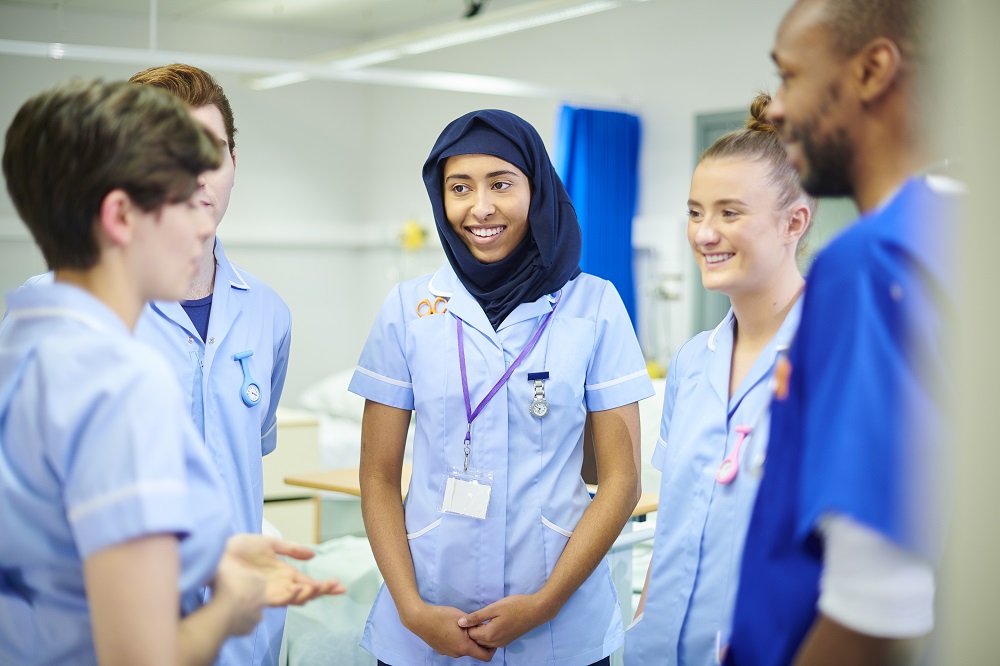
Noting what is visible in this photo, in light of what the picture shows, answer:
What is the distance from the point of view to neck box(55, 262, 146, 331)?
1.08 m

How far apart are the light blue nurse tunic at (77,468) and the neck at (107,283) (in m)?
0.02

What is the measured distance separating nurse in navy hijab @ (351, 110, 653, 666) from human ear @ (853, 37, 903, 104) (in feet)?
3.41

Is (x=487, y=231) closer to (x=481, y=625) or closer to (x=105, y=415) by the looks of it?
(x=481, y=625)

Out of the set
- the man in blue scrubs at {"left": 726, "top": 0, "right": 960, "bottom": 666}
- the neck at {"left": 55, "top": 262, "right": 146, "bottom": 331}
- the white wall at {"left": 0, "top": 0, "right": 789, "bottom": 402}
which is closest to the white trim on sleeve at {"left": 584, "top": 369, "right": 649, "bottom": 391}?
the man in blue scrubs at {"left": 726, "top": 0, "right": 960, "bottom": 666}

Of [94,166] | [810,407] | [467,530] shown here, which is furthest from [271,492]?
[810,407]

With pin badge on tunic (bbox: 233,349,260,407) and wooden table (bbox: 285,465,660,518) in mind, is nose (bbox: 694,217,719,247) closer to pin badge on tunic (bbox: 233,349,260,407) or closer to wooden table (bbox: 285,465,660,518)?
pin badge on tunic (bbox: 233,349,260,407)

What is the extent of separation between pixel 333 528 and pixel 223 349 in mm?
2430

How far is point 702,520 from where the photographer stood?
1.63m

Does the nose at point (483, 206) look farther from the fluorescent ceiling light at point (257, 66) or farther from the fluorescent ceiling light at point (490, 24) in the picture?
the fluorescent ceiling light at point (490, 24)

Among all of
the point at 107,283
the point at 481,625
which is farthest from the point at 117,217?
the point at 481,625

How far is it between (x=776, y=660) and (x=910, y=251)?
42 cm

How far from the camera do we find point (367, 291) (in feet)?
27.4

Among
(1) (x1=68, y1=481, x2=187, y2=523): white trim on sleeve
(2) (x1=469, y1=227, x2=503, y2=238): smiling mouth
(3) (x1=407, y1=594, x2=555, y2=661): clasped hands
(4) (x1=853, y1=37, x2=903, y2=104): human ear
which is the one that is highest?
(4) (x1=853, y1=37, x2=903, y2=104): human ear

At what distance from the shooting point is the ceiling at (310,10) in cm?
686
